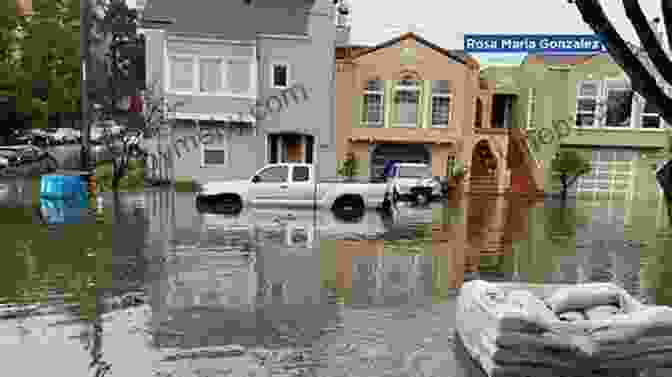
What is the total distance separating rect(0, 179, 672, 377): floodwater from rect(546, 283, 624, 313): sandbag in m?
0.84

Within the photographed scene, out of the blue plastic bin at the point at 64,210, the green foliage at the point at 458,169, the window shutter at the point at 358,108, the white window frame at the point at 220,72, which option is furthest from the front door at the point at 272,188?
the green foliage at the point at 458,169

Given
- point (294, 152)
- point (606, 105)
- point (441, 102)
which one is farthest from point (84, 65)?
point (606, 105)

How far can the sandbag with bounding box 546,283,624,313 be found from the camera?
17.5 feet

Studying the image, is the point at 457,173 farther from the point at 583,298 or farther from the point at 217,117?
the point at 583,298

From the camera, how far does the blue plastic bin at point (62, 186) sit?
Answer: 16578mm

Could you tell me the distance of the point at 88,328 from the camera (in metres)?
6.15

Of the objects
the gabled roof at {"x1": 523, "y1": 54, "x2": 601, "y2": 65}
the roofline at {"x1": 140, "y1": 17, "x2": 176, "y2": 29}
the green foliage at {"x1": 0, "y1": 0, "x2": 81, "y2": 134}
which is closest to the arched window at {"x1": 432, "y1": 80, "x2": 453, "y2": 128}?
the gabled roof at {"x1": 523, "y1": 54, "x2": 601, "y2": 65}

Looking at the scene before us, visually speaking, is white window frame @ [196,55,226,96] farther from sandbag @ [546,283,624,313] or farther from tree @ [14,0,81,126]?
sandbag @ [546,283,624,313]

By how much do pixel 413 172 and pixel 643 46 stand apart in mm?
16882

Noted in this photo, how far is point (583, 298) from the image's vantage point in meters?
5.36

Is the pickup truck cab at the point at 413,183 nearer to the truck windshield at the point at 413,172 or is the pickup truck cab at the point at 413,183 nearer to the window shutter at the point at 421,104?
the truck windshield at the point at 413,172

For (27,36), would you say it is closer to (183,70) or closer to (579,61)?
(183,70)

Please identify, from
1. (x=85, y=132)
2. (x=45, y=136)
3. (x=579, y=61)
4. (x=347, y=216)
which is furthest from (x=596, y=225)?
(x=45, y=136)

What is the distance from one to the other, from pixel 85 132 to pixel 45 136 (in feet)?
86.6
